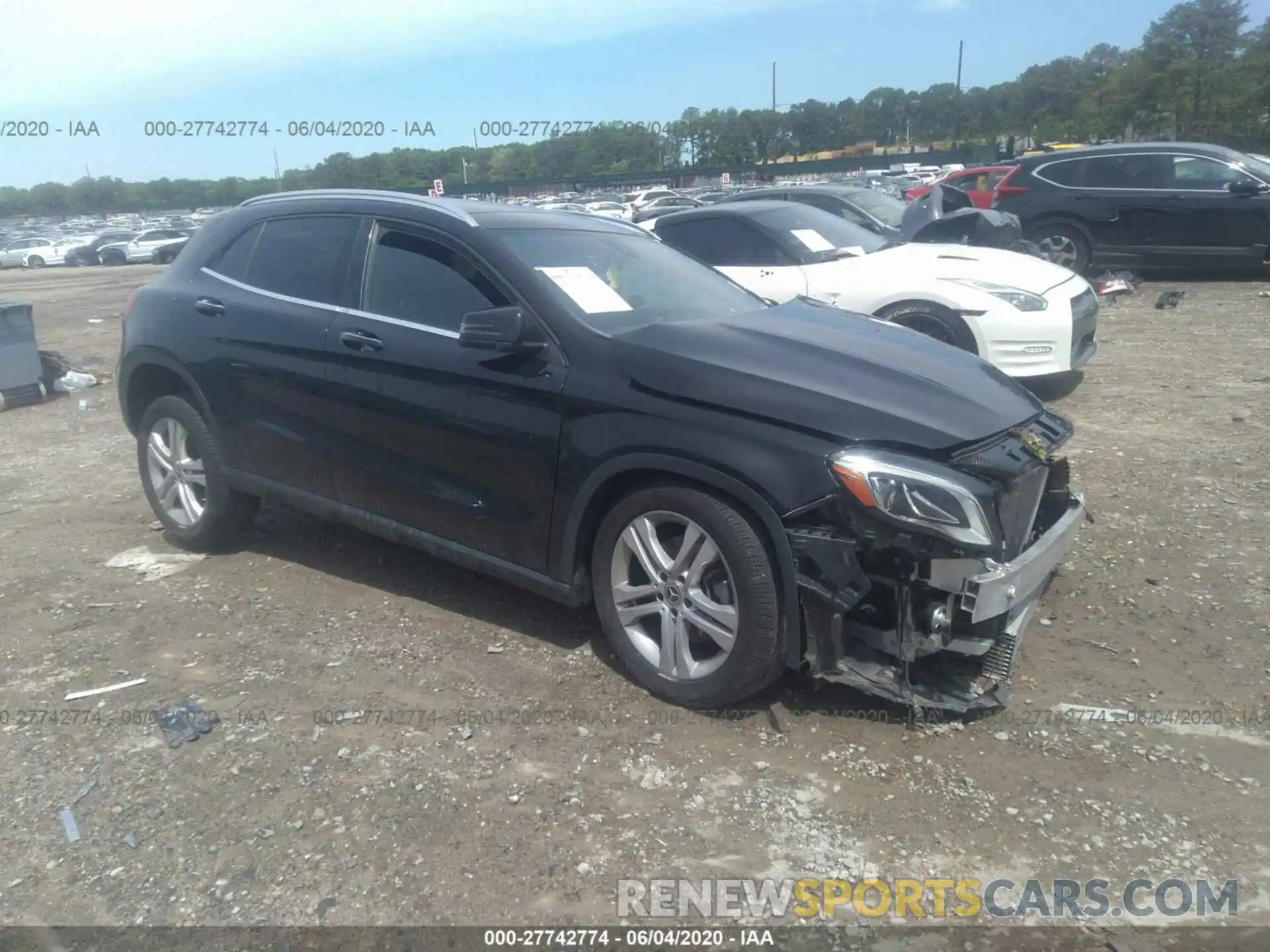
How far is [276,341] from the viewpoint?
450cm

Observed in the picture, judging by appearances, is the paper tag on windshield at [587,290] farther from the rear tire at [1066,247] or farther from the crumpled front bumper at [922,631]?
the rear tire at [1066,247]

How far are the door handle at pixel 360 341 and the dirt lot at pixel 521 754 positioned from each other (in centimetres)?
118

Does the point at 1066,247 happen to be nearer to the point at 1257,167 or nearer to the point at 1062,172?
the point at 1062,172

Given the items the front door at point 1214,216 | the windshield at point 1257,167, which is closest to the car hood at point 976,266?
the front door at point 1214,216

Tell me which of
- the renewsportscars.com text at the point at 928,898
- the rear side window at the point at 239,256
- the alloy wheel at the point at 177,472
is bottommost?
the renewsportscars.com text at the point at 928,898

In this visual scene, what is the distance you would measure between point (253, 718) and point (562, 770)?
3.97 ft

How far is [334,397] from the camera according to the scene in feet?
14.0

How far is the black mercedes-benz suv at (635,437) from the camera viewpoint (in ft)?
10.2

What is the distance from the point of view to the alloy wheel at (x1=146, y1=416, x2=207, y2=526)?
16.6 ft

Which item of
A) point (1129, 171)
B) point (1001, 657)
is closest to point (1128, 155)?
point (1129, 171)

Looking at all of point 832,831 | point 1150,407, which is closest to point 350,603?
A: point 832,831

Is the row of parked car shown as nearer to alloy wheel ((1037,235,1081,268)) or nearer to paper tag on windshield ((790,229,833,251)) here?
alloy wheel ((1037,235,1081,268))

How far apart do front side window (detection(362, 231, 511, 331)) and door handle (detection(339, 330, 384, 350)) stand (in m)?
0.11

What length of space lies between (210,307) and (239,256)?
29 centimetres
